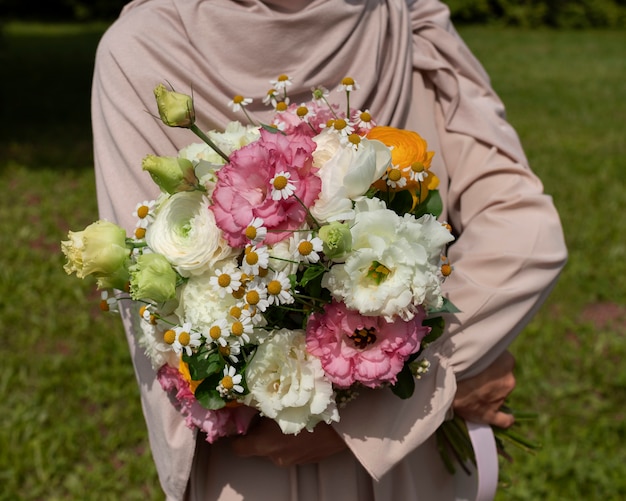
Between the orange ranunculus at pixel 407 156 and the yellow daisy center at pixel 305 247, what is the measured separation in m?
0.24

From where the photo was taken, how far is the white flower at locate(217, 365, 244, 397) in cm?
140

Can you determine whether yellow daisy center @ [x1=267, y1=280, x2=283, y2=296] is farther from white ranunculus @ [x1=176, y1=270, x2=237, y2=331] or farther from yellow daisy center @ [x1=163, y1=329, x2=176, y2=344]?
yellow daisy center @ [x1=163, y1=329, x2=176, y2=344]

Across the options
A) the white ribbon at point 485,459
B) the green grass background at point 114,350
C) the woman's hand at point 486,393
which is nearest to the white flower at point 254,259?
the woman's hand at point 486,393

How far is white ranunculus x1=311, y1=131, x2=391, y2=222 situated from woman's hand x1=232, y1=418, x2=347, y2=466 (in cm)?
53

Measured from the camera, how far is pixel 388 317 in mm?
1381

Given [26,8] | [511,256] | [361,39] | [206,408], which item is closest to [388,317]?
[206,408]

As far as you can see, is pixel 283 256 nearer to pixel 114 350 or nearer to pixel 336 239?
pixel 336 239

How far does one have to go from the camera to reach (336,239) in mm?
1320

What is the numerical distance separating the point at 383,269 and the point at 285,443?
1.68 feet

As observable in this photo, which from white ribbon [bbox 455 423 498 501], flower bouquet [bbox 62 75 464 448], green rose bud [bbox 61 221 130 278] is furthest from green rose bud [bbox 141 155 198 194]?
white ribbon [bbox 455 423 498 501]

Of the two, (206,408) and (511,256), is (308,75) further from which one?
(206,408)

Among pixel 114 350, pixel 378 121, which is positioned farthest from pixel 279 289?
pixel 114 350

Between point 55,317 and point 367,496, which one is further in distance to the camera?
point 55,317

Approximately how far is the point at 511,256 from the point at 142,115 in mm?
900
